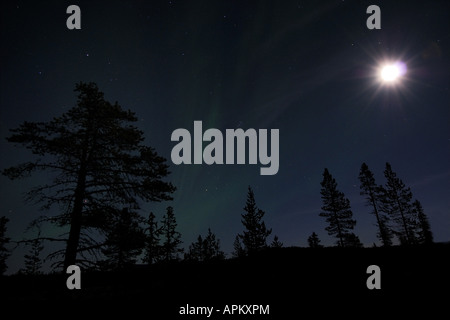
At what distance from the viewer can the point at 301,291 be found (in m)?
6.56

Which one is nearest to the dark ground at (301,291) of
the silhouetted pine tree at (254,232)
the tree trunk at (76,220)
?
the tree trunk at (76,220)

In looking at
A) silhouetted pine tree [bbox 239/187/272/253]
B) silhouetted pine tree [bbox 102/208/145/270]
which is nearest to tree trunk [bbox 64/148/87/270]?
silhouetted pine tree [bbox 102/208/145/270]

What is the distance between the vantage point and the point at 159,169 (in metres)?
11.8

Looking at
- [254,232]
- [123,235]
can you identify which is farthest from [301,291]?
[254,232]

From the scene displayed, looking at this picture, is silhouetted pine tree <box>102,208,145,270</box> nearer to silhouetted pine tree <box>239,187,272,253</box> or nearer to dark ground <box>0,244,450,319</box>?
dark ground <box>0,244,450,319</box>

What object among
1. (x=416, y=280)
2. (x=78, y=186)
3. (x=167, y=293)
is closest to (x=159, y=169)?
(x=78, y=186)

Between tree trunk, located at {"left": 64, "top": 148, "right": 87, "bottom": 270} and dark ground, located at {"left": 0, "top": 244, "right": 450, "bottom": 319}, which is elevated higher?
tree trunk, located at {"left": 64, "top": 148, "right": 87, "bottom": 270}

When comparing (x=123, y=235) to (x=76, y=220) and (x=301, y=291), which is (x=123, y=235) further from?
(x=301, y=291)

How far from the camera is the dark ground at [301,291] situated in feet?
17.7

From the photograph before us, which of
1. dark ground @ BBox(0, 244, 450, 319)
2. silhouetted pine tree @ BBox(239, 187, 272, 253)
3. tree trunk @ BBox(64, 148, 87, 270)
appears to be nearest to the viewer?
dark ground @ BBox(0, 244, 450, 319)

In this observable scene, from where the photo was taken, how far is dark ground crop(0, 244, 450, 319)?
541 centimetres

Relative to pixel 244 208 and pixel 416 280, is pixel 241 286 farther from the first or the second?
A: pixel 244 208

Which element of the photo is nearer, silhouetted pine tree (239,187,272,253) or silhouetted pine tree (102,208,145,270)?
silhouetted pine tree (102,208,145,270)
